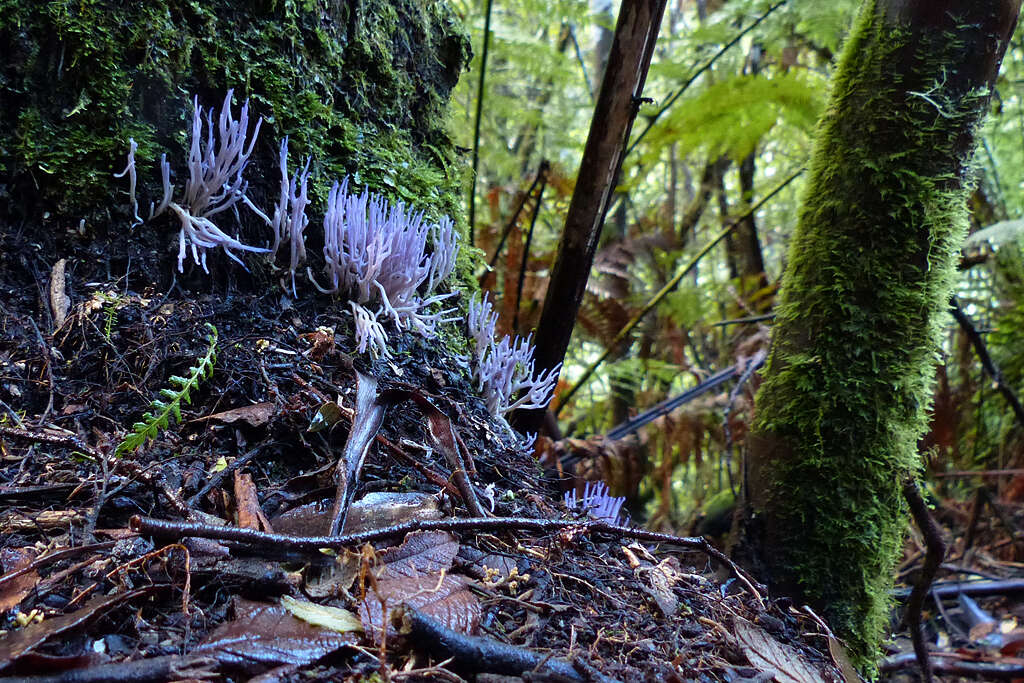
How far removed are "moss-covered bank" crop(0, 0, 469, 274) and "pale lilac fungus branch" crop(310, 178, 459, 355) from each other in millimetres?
282

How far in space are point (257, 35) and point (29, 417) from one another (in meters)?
1.35

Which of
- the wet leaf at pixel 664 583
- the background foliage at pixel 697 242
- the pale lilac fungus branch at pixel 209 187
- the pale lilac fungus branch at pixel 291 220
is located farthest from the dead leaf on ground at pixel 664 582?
the background foliage at pixel 697 242

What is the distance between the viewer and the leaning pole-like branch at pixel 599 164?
2090 mm

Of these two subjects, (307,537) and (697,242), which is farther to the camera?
(697,242)

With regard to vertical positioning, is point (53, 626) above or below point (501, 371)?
below

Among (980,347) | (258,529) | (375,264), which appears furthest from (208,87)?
(980,347)

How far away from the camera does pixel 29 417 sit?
1.45 m

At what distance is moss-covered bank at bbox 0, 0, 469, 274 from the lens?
1.70 meters

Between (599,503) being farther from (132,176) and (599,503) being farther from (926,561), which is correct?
(132,176)

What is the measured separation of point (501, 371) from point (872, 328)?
139 cm

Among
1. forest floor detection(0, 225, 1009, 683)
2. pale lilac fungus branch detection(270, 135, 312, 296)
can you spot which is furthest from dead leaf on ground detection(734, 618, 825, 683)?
pale lilac fungus branch detection(270, 135, 312, 296)

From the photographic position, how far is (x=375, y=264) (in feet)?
6.15

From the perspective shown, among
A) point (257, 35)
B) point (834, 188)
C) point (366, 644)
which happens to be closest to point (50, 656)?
point (366, 644)

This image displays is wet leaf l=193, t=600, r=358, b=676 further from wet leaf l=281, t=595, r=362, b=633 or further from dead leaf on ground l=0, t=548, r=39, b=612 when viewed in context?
dead leaf on ground l=0, t=548, r=39, b=612
